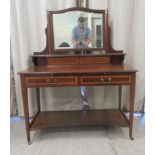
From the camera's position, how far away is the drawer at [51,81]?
1.74 meters

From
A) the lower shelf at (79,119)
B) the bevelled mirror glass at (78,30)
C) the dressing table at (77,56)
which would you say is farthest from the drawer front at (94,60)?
the lower shelf at (79,119)

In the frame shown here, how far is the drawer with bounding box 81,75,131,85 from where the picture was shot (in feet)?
5.71

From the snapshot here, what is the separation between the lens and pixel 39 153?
1745 mm

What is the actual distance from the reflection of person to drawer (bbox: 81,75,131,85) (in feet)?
1.71

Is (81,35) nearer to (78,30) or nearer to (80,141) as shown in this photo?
(78,30)

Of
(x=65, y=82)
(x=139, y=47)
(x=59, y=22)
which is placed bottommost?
(x=65, y=82)

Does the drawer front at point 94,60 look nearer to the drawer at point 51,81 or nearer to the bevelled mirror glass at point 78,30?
the bevelled mirror glass at point 78,30

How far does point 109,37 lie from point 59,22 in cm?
59

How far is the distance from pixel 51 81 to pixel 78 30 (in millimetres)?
707

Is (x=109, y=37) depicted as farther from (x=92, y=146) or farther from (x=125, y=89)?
(x=92, y=146)

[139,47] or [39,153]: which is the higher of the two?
[139,47]

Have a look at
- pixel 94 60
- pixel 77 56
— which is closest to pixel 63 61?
pixel 77 56
